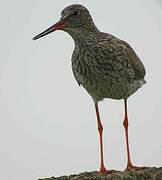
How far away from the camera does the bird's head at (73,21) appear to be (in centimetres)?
1323

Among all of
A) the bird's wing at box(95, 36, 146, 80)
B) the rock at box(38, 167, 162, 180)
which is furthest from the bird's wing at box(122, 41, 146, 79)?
the rock at box(38, 167, 162, 180)

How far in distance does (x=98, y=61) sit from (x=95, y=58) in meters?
0.09

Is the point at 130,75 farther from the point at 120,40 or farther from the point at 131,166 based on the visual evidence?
the point at 131,166

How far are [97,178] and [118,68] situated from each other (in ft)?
9.10

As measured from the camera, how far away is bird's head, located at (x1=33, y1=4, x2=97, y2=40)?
521 inches

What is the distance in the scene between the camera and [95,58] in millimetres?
13562

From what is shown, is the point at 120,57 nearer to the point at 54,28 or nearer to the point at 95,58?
→ the point at 95,58

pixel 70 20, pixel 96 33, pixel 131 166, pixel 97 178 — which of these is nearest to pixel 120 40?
pixel 96 33

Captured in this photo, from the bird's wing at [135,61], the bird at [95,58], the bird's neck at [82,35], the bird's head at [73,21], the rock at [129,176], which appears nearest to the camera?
the rock at [129,176]

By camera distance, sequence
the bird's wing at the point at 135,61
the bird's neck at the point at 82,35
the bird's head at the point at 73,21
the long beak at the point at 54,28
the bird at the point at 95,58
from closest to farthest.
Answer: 1. the long beak at the point at 54,28
2. the bird's head at the point at 73,21
3. the bird at the point at 95,58
4. the bird's neck at the point at 82,35
5. the bird's wing at the point at 135,61

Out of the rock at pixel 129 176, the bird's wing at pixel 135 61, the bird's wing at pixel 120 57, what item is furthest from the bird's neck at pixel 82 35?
the rock at pixel 129 176

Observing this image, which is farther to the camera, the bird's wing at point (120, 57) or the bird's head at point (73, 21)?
the bird's wing at point (120, 57)

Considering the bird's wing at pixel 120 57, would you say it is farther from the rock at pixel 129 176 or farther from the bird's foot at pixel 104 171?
the rock at pixel 129 176

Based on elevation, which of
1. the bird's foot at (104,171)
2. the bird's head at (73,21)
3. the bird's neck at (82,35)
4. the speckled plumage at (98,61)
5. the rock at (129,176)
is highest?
the bird's head at (73,21)
